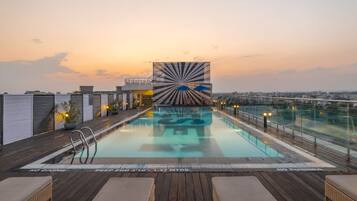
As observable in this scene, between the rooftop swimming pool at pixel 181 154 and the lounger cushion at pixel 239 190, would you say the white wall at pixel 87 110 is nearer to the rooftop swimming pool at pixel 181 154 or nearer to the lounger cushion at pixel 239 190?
the rooftop swimming pool at pixel 181 154

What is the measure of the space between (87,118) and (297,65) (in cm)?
1619

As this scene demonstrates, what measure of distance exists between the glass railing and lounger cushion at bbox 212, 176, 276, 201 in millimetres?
2661

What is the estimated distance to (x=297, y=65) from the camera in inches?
779

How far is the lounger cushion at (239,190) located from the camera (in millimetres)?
1663

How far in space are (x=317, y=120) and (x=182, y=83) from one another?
1725 cm

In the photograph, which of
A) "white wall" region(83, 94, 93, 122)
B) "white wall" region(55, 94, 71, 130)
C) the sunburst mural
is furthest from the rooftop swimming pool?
the sunburst mural

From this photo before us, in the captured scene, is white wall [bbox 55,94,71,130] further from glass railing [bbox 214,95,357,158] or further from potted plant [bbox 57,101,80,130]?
glass railing [bbox 214,95,357,158]

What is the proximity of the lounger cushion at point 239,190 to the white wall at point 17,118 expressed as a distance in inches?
194

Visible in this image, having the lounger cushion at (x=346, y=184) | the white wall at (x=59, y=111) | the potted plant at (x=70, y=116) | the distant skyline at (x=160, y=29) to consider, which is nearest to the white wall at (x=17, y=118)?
the white wall at (x=59, y=111)

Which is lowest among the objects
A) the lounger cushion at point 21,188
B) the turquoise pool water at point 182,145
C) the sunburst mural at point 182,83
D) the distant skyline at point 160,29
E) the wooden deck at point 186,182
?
the turquoise pool water at point 182,145

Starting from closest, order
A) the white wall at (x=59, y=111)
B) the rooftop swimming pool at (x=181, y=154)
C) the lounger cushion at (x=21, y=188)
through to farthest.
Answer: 1. the lounger cushion at (x=21, y=188)
2. the rooftop swimming pool at (x=181, y=154)
3. the white wall at (x=59, y=111)

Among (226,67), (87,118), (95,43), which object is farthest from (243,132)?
(226,67)

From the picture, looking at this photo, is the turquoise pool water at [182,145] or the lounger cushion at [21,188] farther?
the turquoise pool water at [182,145]

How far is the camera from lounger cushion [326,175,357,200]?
68.1 inches
